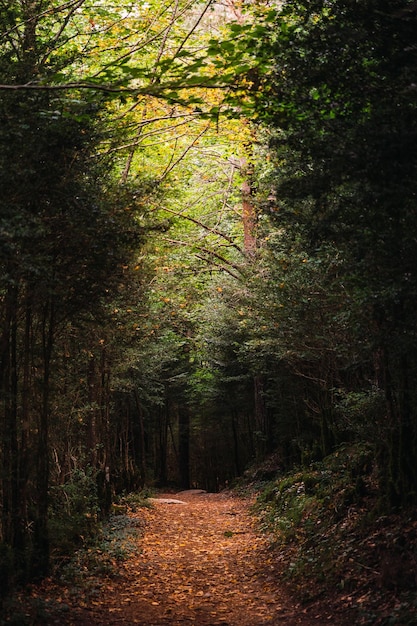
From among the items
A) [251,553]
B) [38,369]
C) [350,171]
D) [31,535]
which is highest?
[350,171]

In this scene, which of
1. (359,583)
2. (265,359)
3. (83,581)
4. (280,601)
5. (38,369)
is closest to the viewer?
(359,583)

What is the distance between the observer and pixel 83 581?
7.82 meters

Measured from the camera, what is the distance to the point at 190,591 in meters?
7.98

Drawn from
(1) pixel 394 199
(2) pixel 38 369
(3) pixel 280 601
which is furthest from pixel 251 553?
(1) pixel 394 199

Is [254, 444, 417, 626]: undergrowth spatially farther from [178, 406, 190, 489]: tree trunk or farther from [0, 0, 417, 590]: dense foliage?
[178, 406, 190, 489]: tree trunk

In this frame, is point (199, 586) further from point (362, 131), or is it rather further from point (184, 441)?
point (184, 441)

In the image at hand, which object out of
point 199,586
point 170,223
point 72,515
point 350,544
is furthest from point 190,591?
point 170,223

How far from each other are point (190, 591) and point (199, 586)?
293 millimetres

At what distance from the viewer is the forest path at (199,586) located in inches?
263

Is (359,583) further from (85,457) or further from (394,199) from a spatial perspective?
(85,457)

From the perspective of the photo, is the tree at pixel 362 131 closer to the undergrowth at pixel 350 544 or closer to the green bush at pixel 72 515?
the undergrowth at pixel 350 544

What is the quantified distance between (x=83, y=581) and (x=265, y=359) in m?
9.70

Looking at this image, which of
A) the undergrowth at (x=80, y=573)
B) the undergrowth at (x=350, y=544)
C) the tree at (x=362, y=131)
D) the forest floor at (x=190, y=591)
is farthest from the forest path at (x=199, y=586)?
the tree at (x=362, y=131)

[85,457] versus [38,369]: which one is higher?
[38,369]
